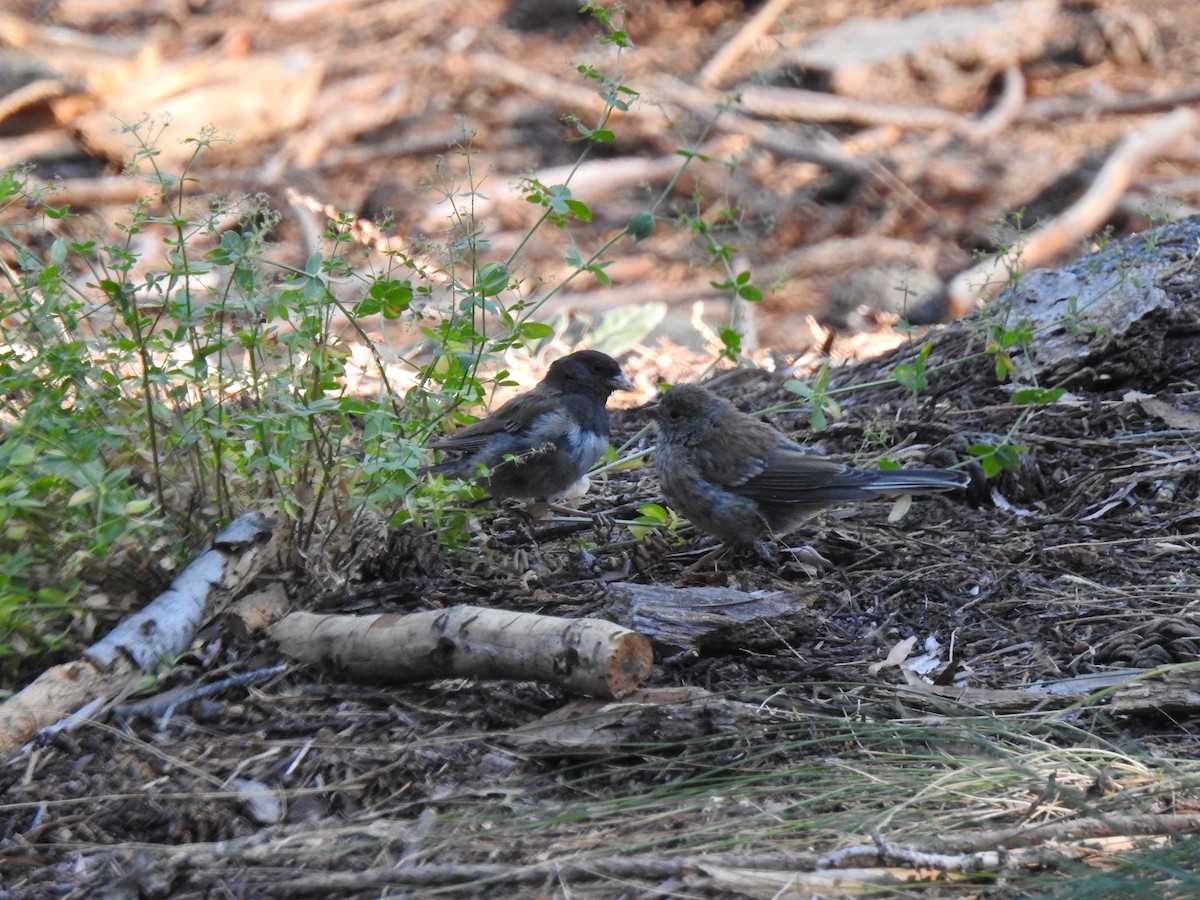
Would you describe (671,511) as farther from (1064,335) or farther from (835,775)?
(835,775)

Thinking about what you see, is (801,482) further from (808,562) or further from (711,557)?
(711,557)

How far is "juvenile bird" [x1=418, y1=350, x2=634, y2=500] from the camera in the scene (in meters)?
5.15

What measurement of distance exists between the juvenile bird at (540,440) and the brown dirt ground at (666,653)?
0.20 metres

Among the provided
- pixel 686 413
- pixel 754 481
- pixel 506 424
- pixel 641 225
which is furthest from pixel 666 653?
pixel 506 424

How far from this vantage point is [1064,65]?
11.1m

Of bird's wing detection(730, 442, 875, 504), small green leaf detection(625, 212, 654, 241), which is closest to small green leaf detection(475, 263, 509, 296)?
small green leaf detection(625, 212, 654, 241)

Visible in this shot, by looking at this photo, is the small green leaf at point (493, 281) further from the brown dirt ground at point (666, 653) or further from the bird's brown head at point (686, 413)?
the bird's brown head at point (686, 413)

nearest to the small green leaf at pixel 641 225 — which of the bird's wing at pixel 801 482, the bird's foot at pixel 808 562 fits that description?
the bird's wing at pixel 801 482

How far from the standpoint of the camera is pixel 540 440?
205 inches

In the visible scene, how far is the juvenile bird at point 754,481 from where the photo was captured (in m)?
4.60

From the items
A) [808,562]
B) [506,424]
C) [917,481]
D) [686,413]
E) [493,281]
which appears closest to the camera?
[493,281]

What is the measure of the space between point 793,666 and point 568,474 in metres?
1.72

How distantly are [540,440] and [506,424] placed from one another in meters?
0.24

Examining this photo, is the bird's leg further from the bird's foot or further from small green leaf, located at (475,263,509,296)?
small green leaf, located at (475,263,509,296)
